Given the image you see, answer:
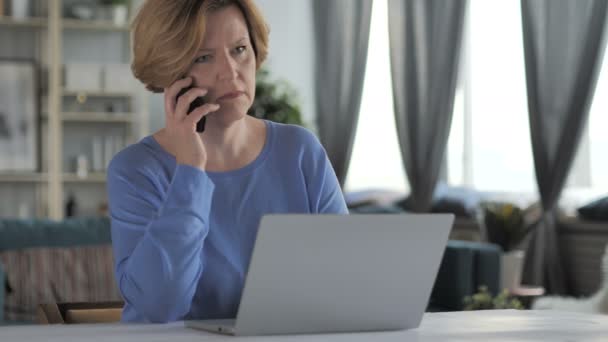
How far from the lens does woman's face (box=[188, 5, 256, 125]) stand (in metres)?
1.72

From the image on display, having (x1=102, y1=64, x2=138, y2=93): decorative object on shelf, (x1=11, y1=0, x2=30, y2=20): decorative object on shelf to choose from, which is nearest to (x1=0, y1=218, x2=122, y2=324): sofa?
(x1=102, y1=64, x2=138, y2=93): decorative object on shelf

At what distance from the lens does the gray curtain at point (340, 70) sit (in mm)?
6719

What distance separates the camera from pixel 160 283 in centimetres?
151

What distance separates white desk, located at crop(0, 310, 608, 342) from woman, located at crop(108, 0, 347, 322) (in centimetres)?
12

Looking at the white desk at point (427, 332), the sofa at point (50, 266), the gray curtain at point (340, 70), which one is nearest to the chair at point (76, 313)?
the white desk at point (427, 332)

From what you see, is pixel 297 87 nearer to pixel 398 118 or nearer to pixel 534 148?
pixel 398 118

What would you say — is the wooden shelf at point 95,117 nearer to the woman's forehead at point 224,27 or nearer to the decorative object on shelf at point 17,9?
the decorative object on shelf at point 17,9

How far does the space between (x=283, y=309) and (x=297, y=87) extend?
247 inches

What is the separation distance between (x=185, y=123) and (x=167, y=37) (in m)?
0.18

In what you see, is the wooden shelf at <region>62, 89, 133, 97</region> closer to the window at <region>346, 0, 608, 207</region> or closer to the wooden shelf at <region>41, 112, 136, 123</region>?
the wooden shelf at <region>41, 112, 136, 123</region>

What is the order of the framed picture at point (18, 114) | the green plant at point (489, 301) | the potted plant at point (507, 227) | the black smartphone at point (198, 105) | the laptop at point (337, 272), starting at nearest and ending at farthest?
1. the laptop at point (337, 272)
2. the black smartphone at point (198, 105)
3. the green plant at point (489, 301)
4. the potted plant at point (507, 227)
5. the framed picture at point (18, 114)

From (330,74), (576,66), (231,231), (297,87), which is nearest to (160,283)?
(231,231)

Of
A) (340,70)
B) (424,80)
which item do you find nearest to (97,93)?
(340,70)

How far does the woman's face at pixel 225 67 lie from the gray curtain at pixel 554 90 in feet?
11.6
